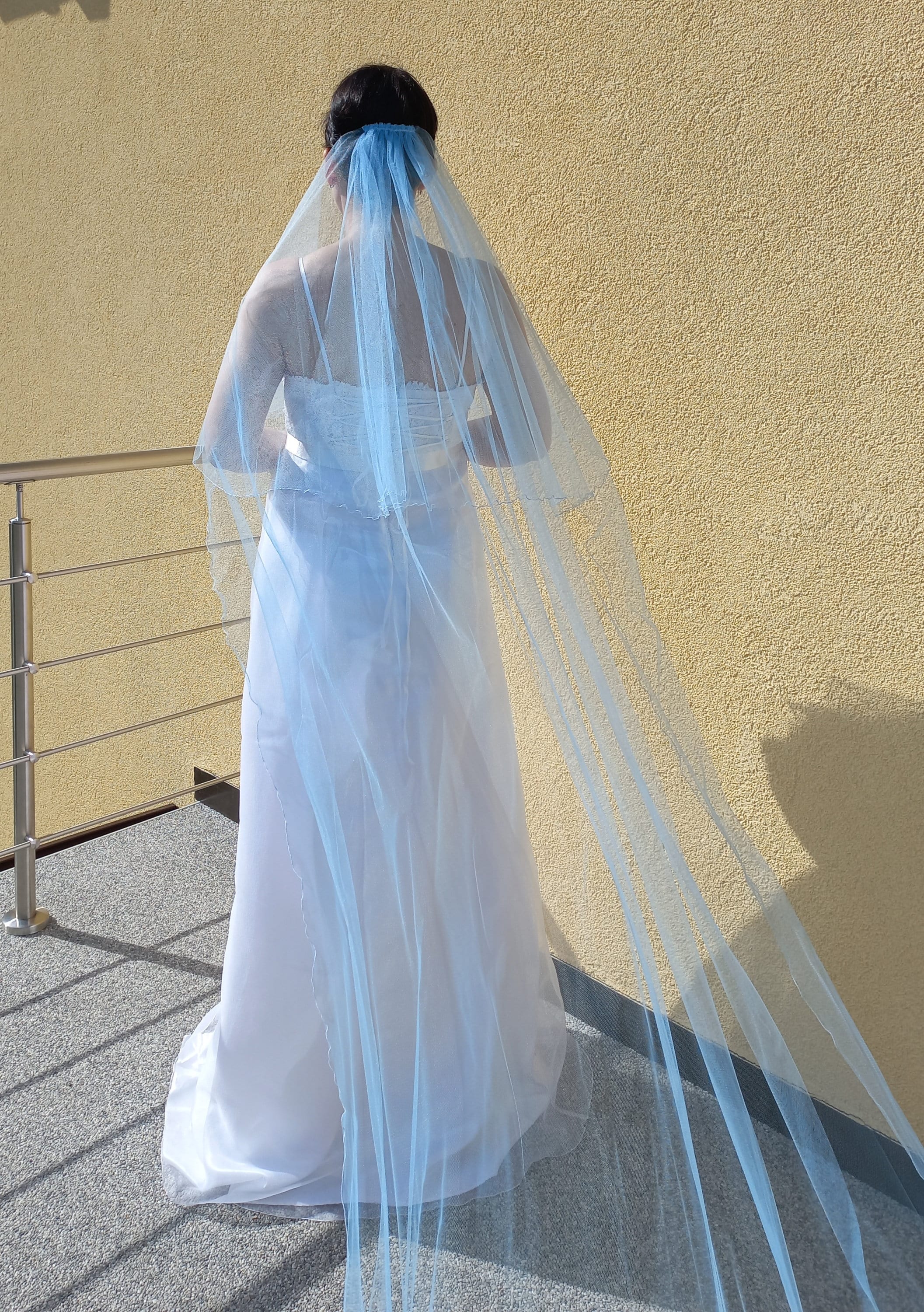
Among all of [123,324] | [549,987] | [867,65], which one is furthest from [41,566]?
[867,65]

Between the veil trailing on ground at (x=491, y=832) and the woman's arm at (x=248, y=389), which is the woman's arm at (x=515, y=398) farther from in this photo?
the woman's arm at (x=248, y=389)

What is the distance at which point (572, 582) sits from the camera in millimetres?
1438

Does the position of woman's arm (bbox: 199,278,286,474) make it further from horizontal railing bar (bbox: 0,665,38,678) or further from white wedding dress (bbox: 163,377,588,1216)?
horizontal railing bar (bbox: 0,665,38,678)

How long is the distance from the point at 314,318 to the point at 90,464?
1.07 metres

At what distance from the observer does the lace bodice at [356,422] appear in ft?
4.75

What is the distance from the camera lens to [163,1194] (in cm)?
175

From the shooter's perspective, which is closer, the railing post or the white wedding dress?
the white wedding dress

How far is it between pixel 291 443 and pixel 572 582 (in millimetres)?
477

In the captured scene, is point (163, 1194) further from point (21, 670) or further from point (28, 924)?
point (21, 670)

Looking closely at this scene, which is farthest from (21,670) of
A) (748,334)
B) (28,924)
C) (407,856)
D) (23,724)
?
(748,334)

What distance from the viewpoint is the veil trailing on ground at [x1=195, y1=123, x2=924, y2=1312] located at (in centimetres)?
130

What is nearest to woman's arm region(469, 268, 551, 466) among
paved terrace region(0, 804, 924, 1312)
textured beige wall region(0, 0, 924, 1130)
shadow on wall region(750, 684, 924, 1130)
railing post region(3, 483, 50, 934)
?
textured beige wall region(0, 0, 924, 1130)

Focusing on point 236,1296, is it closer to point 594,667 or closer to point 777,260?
point 594,667

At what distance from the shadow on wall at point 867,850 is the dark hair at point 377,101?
110 cm
